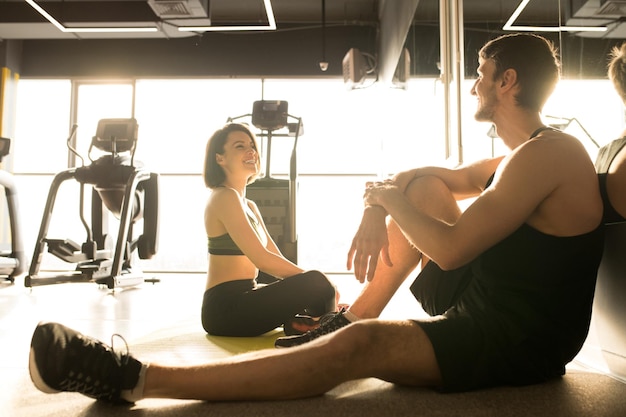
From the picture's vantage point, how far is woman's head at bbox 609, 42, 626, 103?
1.46 m

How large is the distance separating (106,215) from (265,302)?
11.7 ft

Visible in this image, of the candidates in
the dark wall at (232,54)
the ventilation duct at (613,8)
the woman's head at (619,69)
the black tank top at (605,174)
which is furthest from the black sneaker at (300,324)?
the dark wall at (232,54)

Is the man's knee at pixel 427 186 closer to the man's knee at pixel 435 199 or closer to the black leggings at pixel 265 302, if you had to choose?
the man's knee at pixel 435 199

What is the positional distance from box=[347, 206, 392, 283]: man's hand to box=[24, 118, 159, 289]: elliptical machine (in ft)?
10.8

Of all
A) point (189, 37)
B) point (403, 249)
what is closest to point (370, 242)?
point (403, 249)

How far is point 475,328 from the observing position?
1.30 metres

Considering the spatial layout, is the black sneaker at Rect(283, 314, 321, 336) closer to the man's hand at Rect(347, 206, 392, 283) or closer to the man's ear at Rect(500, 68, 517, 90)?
the man's hand at Rect(347, 206, 392, 283)

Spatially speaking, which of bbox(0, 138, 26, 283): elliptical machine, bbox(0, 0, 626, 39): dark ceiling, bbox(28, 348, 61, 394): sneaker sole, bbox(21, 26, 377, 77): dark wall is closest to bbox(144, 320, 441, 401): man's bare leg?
bbox(28, 348, 61, 394): sneaker sole

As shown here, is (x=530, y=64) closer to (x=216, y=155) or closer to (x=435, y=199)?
(x=435, y=199)

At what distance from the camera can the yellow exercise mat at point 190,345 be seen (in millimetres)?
1952

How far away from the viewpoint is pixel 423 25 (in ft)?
13.3

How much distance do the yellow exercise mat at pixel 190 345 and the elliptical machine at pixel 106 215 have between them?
2077 mm

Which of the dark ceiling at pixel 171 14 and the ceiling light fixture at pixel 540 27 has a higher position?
the dark ceiling at pixel 171 14

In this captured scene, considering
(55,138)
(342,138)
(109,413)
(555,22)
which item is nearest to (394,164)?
(342,138)
